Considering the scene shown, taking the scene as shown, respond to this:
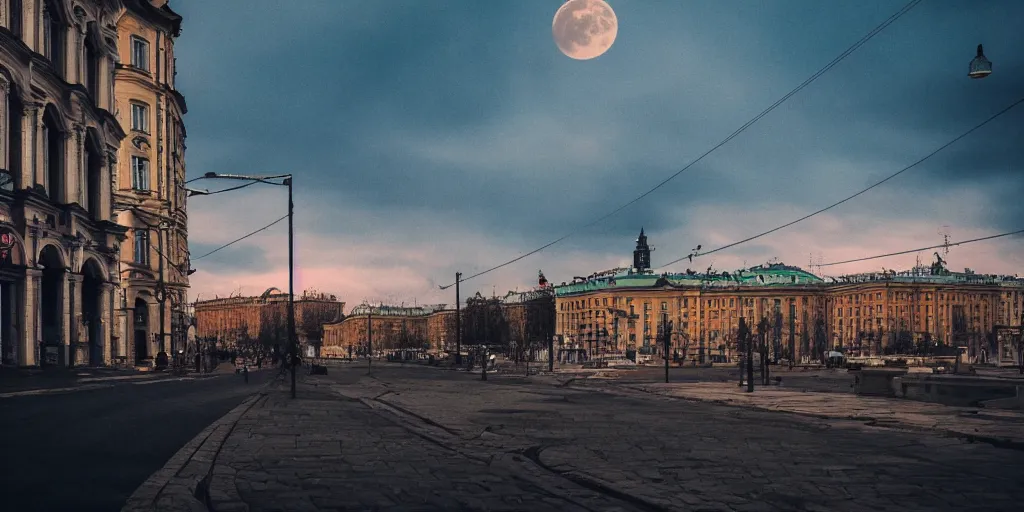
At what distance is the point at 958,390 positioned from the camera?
29000 mm

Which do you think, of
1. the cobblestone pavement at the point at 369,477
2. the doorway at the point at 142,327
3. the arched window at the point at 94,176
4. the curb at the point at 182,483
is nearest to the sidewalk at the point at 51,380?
the arched window at the point at 94,176

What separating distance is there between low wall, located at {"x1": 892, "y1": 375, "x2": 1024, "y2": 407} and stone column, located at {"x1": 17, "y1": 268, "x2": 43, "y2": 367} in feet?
109

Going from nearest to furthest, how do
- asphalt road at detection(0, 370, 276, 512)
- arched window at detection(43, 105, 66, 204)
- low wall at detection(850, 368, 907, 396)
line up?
asphalt road at detection(0, 370, 276, 512)
low wall at detection(850, 368, 907, 396)
arched window at detection(43, 105, 66, 204)

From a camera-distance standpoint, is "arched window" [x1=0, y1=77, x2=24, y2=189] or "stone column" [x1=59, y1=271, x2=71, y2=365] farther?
"stone column" [x1=59, y1=271, x2=71, y2=365]

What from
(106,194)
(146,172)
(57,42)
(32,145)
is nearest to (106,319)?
(106,194)

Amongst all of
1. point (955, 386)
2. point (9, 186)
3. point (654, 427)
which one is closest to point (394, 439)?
point (654, 427)

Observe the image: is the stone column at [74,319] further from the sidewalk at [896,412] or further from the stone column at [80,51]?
the sidewalk at [896,412]

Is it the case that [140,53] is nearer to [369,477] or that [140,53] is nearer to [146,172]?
[146,172]

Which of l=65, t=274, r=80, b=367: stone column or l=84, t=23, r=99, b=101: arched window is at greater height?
l=84, t=23, r=99, b=101: arched window

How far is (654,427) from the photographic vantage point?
17453 mm

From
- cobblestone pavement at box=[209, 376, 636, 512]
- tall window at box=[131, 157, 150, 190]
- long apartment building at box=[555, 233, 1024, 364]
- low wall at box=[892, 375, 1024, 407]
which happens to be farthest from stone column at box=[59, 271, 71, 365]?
long apartment building at box=[555, 233, 1024, 364]

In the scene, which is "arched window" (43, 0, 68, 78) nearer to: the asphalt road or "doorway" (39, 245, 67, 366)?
"doorway" (39, 245, 67, 366)

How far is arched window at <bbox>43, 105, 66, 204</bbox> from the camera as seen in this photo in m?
38.2

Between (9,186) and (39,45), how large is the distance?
21.3 feet
